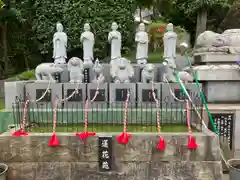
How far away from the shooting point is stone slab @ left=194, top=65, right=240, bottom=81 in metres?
7.51

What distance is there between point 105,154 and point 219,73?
191 inches

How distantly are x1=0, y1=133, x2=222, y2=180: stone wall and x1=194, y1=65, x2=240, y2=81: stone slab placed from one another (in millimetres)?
3775

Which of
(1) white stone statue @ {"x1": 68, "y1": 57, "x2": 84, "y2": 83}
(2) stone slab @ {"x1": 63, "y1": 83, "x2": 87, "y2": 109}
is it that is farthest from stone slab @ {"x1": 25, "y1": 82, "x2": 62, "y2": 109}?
(1) white stone statue @ {"x1": 68, "y1": 57, "x2": 84, "y2": 83}

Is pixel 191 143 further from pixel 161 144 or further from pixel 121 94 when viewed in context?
pixel 121 94

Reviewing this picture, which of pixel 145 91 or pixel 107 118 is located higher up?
pixel 145 91

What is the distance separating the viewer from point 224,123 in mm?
6016

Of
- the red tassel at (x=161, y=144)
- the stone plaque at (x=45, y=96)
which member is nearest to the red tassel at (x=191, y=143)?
the red tassel at (x=161, y=144)

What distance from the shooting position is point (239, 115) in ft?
19.6

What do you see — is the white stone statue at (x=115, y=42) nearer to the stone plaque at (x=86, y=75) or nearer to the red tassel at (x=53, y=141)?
the stone plaque at (x=86, y=75)

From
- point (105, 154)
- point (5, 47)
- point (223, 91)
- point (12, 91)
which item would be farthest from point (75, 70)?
point (5, 47)

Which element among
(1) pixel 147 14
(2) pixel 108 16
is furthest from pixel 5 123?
(1) pixel 147 14

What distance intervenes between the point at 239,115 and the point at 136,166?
123 inches

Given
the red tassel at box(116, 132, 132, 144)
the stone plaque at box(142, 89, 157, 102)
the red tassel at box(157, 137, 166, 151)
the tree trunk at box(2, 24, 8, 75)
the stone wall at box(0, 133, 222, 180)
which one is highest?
the tree trunk at box(2, 24, 8, 75)

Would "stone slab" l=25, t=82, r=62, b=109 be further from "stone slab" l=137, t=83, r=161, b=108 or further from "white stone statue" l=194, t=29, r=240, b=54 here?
"white stone statue" l=194, t=29, r=240, b=54
